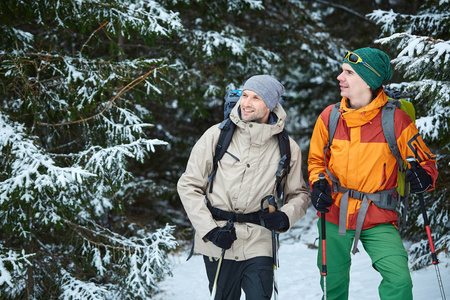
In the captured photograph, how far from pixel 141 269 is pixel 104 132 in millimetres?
1965

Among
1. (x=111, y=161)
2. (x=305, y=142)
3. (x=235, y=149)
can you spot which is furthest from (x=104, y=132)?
(x=305, y=142)

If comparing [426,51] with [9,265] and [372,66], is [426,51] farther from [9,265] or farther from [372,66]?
[9,265]

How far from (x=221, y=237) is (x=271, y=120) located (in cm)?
117

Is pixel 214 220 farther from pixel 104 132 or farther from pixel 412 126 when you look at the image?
pixel 104 132

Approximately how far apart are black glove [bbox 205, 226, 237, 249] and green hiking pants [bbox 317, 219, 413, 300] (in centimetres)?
100

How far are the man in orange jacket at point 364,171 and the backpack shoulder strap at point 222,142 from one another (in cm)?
84

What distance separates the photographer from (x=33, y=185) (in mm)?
4574

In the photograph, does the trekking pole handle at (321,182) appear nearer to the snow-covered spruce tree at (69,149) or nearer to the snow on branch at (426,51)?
the snow on branch at (426,51)

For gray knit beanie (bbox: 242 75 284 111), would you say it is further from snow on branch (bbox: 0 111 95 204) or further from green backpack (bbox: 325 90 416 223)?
snow on branch (bbox: 0 111 95 204)

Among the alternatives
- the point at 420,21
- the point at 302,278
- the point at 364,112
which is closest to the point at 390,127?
the point at 364,112

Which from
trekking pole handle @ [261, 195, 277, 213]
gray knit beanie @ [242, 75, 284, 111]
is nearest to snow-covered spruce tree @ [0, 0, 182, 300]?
gray knit beanie @ [242, 75, 284, 111]

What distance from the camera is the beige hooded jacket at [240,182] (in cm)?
367

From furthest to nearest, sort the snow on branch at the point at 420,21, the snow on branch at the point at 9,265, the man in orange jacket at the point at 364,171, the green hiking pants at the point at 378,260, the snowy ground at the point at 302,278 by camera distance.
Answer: the snowy ground at the point at 302,278
the snow on branch at the point at 420,21
the snow on branch at the point at 9,265
the man in orange jacket at the point at 364,171
the green hiking pants at the point at 378,260

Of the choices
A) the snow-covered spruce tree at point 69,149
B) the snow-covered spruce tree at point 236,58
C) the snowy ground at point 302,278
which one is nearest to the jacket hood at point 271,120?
the snow-covered spruce tree at point 69,149
